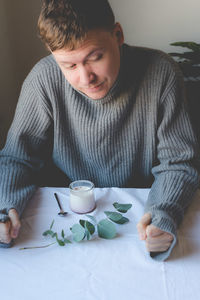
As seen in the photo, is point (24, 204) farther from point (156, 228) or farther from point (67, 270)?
point (156, 228)

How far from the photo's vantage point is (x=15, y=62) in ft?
7.07

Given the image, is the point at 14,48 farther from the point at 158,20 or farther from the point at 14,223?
the point at 14,223

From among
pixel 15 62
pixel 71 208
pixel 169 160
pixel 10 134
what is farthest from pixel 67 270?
pixel 15 62

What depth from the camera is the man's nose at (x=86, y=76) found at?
95 cm

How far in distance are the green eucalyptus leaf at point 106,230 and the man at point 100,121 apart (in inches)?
2.9

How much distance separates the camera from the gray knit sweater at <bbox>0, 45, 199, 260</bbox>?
3.63ft

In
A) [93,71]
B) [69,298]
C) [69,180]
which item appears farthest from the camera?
[69,180]

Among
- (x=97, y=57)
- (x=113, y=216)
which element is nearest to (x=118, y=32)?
(x=97, y=57)

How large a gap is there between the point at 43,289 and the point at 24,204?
335mm

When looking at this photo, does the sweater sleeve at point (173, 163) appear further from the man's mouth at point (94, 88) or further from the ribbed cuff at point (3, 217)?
the ribbed cuff at point (3, 217)

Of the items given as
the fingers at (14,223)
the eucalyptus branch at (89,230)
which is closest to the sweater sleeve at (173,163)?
the eucalyptus branch at (89,230)

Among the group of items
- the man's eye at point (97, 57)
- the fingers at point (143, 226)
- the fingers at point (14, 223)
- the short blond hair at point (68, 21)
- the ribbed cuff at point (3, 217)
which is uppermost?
the short blond hair at point (68, 21)

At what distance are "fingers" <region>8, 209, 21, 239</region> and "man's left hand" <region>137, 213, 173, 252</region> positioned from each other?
342mm

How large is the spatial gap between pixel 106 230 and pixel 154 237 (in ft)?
0.43
